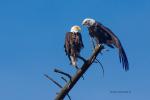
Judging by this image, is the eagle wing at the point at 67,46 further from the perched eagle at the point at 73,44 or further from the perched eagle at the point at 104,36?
the perched eagle at the point at 104,36

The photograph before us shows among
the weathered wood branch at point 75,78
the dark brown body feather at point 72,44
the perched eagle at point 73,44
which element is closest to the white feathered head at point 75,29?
the perched eagle at point 73,44

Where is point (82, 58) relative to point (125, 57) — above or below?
above

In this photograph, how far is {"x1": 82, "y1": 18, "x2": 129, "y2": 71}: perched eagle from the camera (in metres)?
8.94

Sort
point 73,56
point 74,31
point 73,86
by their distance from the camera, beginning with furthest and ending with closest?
point 74,31, point 73,56, point 73,86

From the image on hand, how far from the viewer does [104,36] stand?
1036 centimetres

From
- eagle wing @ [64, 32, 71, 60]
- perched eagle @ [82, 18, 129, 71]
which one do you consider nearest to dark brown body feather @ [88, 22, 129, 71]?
perched eagle @ [82, 18, 129, 71]

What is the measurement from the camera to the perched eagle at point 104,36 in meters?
8.94

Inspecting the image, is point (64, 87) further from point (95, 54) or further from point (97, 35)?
point (97, 35)

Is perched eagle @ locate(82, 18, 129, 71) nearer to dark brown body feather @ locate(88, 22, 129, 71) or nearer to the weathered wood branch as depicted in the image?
dark brown body feather @ locate(88, 22, 129, 71)

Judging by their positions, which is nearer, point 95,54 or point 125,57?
point 95,54

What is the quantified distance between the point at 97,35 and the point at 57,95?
3.60 m

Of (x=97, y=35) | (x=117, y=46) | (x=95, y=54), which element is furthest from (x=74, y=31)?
(x=95, y=54)

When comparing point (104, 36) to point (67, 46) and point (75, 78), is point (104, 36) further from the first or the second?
point (75, 78)

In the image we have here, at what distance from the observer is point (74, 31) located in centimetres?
1092
